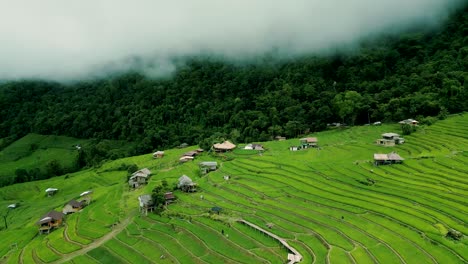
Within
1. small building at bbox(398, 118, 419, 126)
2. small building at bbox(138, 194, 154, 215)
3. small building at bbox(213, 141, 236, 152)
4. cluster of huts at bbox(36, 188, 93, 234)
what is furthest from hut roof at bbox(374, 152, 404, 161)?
cluster of huts at bbox(36, 188, 93, 234)

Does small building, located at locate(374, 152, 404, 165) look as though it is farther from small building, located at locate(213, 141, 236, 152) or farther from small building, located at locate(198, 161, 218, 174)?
small building, located at locate(213, 141, 236, 152)

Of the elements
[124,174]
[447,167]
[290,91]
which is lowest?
[124,174]

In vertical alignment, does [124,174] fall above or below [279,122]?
below

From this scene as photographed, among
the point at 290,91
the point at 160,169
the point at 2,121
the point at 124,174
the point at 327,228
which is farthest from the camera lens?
the point at 2,121

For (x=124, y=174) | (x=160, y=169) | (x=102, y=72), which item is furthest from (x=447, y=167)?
(x=102, y=72)

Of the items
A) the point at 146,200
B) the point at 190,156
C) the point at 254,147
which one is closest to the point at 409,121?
the point at 254,147

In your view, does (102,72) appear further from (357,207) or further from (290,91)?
(357,207)
